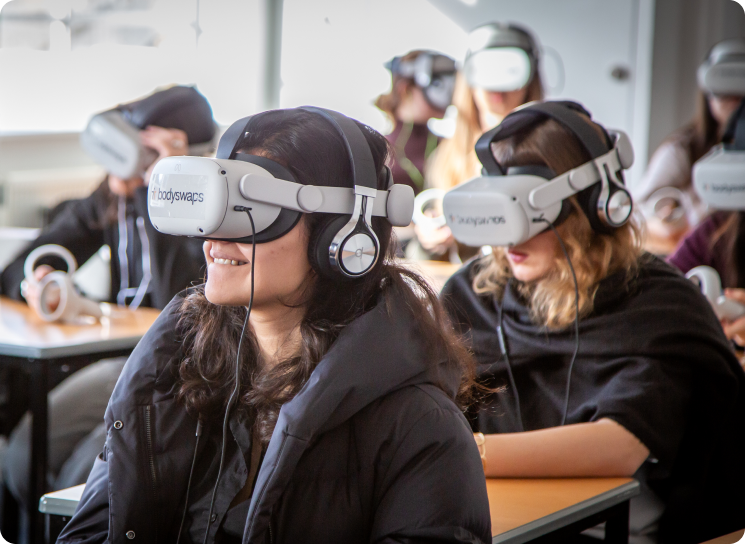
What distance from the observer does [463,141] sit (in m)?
3.12

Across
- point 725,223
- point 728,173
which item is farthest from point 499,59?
point 728,173

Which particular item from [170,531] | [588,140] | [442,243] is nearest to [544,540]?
[170,531]

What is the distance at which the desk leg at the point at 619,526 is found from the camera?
127cm

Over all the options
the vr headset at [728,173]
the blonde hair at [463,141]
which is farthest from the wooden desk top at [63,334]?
the vr headset at [728,173]

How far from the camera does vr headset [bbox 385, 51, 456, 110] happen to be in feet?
12.1

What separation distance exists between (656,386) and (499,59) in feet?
5.69

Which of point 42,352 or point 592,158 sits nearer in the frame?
point 592,158

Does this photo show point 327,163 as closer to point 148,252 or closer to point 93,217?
point 148,252

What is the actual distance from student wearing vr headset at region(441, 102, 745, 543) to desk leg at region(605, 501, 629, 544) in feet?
0.26

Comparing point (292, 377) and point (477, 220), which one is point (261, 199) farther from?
point (477, 220)

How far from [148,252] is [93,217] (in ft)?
0.83

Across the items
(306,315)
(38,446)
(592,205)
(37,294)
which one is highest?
(592,205)

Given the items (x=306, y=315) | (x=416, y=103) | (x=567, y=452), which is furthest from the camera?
(x=416, y=103)

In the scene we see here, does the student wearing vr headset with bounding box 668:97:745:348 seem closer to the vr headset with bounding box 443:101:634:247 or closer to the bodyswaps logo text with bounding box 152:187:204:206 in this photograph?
the vr headset with bounding box 443:101:634:247
